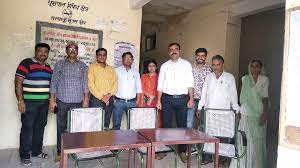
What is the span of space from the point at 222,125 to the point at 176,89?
86 cm

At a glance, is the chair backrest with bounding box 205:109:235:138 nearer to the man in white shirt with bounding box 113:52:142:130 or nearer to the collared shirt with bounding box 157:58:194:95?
the collared shirt with bounding box 157:58:194:95

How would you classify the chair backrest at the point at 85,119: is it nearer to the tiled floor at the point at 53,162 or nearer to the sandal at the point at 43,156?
the tiled floor at the point at 53,162

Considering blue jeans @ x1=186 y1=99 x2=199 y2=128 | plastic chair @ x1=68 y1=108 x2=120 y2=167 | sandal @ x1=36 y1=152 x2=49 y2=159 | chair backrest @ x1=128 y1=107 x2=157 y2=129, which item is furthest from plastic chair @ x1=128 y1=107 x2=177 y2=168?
sandal @ x1=36 y1=152 x2=49 y2=159

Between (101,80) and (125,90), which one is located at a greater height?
(101,80)

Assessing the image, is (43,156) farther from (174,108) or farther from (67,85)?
(174,108)

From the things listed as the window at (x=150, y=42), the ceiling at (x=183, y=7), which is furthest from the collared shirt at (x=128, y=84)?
the window at (x=150, y=42)

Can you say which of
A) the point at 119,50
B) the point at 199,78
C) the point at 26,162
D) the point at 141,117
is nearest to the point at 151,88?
the point at 199,78

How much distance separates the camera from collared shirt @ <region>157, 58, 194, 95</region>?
12.2ft

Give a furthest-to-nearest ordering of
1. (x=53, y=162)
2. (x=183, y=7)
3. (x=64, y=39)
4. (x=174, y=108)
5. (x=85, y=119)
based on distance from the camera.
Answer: (x=183, y=7) → (x=64, y=39) → (x=174, y=108) → (x=53, y=162) → (x=85, y=119)

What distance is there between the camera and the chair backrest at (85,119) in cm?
278

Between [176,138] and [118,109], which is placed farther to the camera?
[118,109]

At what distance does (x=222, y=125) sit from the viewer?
3.11m

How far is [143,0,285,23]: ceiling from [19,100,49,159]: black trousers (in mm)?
3186

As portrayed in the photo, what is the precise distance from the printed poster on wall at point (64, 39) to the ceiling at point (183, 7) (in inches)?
70.7
